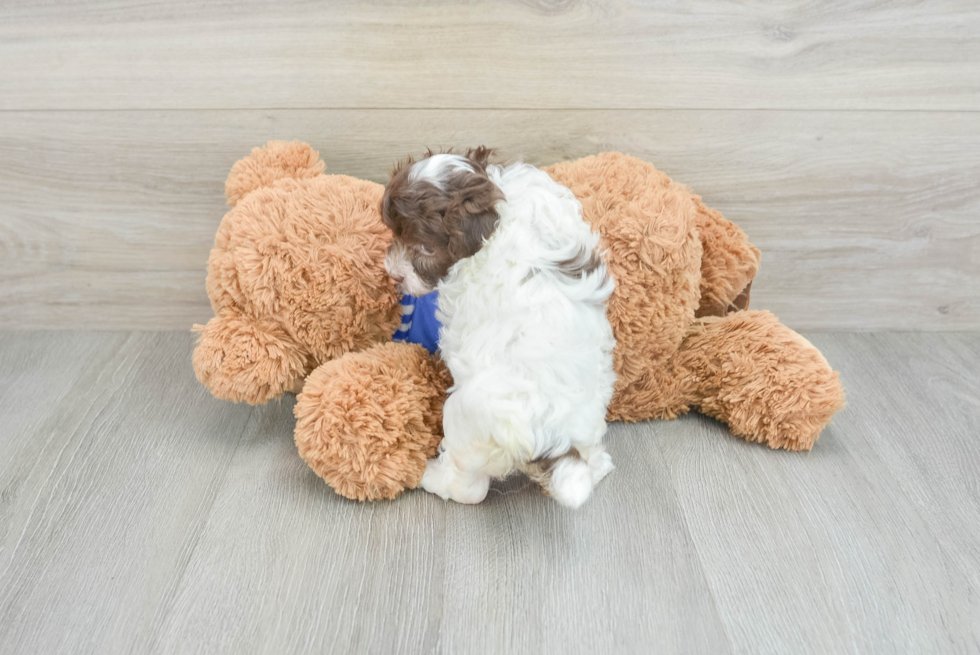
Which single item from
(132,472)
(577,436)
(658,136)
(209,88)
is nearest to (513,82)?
Answer: (658,136)

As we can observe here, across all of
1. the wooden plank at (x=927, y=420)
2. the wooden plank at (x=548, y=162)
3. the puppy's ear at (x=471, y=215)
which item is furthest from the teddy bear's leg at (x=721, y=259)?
the puppy's ear at (x=471, y=215)

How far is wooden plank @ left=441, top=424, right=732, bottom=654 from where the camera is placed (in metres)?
0.75

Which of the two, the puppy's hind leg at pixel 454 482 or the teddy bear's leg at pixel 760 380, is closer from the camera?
the puppy's hind leg at pixel 454 482

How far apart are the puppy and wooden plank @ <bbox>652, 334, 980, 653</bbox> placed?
21cm

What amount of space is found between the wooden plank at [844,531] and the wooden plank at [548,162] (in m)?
0.25

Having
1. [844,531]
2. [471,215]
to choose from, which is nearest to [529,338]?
[471,215]

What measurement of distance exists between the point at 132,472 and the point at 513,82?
81 centimetres

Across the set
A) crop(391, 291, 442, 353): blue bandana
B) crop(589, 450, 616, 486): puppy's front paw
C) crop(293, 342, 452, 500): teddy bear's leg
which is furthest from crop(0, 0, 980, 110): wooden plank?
crop(589, 450, 616, 486): puppy's front paw

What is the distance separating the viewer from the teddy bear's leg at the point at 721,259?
1085 millimetres

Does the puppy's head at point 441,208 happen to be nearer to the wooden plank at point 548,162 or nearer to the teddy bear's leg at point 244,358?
the teddy bear's leg at point 244,358

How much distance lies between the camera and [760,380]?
1.04 metres

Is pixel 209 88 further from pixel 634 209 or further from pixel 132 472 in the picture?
pixel 634 209

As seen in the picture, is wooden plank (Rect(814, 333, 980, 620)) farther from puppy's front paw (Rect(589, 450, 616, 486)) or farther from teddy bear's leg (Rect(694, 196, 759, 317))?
puppy's front paw (Rect(589, 450, 616, 486))

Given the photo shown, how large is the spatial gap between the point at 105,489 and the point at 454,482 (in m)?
0.47
